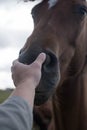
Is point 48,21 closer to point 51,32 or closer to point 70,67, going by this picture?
point 51,32

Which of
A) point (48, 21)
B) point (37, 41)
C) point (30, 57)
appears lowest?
point (30, 57)

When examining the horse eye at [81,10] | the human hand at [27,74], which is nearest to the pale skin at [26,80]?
the human hand at [27,74]

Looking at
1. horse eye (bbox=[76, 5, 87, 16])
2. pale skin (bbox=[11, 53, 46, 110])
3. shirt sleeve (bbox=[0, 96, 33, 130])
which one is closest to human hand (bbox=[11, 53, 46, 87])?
pale skin (bbox=[11, 53, 46, 110])

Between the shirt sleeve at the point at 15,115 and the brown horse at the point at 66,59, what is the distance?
7.09 ft

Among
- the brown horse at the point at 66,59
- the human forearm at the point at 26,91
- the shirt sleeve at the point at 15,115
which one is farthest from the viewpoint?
the brown horse at the point at 66,59

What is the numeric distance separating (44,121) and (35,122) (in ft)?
0.36

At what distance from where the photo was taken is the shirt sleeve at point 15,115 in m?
1.30

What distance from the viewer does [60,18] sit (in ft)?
12.9

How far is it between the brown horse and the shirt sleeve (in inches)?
85.1

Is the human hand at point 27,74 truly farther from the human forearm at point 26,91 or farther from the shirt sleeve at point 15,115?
the shirt sleeve at point 15,115

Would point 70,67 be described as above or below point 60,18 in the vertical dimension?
below

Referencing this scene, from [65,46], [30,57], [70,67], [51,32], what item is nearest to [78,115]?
[70,67]

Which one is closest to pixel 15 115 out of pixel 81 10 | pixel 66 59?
pixel 66 59

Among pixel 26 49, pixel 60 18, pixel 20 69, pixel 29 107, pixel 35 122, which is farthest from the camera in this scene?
pixel 60 18
